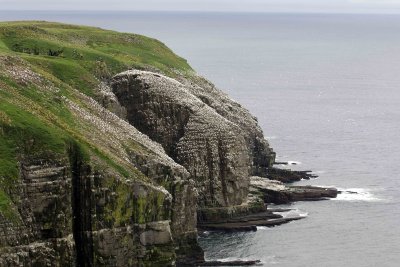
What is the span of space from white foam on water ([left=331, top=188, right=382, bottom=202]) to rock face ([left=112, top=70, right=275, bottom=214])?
1772 centimetres

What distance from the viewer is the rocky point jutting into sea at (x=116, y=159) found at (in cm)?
8512

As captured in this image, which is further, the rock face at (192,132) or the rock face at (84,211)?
the rock face at (192,132)

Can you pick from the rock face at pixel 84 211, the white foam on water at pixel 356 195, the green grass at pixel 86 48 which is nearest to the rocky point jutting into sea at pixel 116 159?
the rock face at pixel 84 211

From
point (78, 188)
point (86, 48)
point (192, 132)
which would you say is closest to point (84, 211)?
point (78, 188)

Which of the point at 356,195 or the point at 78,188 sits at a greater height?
the point at 78,188

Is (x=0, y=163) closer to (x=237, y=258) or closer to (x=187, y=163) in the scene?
(x=237, y=258)

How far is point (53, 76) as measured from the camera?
117438 millimetres

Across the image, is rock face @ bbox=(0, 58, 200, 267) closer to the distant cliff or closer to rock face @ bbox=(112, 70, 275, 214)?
the distant cliff

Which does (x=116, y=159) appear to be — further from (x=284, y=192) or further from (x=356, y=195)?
(x=356, y=195)

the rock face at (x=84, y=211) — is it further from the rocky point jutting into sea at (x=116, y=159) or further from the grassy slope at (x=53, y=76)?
the grassy slope at (x=53, y=76)

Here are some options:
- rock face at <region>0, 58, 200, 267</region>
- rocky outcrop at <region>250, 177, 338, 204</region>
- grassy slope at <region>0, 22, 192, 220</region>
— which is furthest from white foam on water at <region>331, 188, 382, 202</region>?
rock face at <region>0, 58, 200, 267</region>

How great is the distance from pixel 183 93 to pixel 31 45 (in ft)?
79.7

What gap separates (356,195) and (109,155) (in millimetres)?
56808

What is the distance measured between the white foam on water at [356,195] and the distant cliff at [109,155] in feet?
44.7
